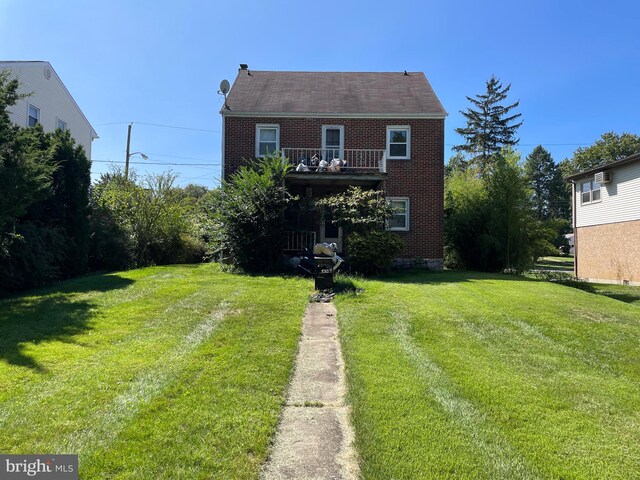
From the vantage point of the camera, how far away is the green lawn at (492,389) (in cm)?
302

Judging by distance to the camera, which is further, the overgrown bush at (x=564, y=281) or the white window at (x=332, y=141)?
the white window at (x=332, y=141)

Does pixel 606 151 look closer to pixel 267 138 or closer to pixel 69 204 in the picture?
pixel 267 138

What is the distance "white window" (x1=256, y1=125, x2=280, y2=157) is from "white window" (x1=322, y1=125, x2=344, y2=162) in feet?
6.18

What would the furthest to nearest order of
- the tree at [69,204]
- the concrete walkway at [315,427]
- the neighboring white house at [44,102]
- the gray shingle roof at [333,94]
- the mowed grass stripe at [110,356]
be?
the neighboring white house at [44,102] → the gray shingle roof at [333,94] → the tree at [69,204] → the mowed grass stripe at [110,356] → the concrete walkway at [315,427]

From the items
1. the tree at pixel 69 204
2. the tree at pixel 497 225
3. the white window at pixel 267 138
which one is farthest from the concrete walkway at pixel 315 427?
the tree at pixel 497 225

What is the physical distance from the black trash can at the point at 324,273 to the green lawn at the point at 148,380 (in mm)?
1525

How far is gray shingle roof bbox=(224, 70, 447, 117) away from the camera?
17.0m

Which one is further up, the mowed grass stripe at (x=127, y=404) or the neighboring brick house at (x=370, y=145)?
the neighboring brick house at (x=370, y=145)

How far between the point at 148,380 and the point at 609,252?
22.5 metres

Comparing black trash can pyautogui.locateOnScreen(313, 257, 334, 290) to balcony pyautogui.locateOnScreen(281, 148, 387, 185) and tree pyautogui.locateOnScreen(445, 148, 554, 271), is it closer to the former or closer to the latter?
balcony pyautogui.locateOnScreen(281, 148, 387, 185)

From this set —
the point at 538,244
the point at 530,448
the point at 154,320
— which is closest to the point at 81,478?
the point at 530,448

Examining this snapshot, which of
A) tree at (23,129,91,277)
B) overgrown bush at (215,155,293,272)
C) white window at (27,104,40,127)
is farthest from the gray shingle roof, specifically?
white window at (27,104,40,127)

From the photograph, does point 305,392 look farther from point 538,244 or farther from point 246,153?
point 538,244

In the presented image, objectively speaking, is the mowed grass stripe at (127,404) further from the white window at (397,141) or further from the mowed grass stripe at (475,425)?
the white window at (397,141)
